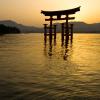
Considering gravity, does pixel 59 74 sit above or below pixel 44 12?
below

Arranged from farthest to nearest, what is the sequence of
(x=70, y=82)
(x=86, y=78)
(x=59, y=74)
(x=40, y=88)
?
(x=59, y=74) < (x=86, y=78) < (x=70, y=82) < (x=40, y=88)

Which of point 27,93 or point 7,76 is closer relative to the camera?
point 27,93

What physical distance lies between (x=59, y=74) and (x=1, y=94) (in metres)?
4.35

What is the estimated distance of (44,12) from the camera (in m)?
39.6

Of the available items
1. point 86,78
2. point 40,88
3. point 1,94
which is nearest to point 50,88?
point 40,88

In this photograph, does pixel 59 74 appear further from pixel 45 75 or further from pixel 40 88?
pixel 40 88

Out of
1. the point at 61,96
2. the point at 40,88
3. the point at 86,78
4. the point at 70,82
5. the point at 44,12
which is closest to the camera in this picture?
the point at 61,96

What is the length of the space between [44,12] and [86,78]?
28.6m

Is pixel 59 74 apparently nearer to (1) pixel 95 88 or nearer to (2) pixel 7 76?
(2) pixel 7 76

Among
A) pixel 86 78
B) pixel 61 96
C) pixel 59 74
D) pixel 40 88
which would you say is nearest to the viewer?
pixel 61 96

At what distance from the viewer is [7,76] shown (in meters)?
11.9

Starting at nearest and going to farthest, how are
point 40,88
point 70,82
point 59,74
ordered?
1. point 40,88
2. point 70,82
3. point 59,74

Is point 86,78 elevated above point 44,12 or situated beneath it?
situated beneath

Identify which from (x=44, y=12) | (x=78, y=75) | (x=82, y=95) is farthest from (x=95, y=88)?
(x=44, y=12)
